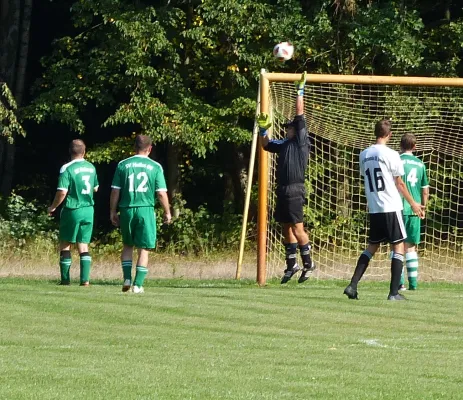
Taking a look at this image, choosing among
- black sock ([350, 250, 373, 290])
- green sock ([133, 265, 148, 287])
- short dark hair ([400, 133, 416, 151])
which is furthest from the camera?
short dark hair ([400, 133, 416, 151])

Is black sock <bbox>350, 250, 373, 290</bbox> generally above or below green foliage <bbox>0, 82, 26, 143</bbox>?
below

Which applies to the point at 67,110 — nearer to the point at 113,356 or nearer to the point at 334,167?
the point at 334,167

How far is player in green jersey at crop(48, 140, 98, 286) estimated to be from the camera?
1497cm

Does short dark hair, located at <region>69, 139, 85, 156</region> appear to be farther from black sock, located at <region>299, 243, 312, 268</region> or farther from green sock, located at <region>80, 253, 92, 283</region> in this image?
black sock, located at <region>299, 243, 312, 268</region>

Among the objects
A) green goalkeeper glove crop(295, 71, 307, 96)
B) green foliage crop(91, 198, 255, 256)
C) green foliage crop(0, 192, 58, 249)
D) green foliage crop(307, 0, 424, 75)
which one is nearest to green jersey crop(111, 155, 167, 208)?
green goalkeeper glove crop(295, 71, 307, 96)

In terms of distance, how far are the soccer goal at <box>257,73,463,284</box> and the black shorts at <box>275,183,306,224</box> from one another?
2290 mm

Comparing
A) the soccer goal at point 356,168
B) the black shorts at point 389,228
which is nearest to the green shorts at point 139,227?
the black shorts at point 389,228

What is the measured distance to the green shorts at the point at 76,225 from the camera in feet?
49.4

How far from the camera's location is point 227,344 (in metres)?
9.61

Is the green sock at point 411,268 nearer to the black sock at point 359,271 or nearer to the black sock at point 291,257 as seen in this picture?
the black sock at point 291,257

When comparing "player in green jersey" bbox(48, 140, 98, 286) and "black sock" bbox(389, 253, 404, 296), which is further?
"player in green jersey" bbox(48, 140, 98, 286)

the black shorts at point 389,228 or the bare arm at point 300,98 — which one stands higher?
the bare arm at point 300,98

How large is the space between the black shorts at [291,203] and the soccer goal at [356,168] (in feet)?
7.51

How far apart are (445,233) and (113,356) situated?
13158 millimetres
